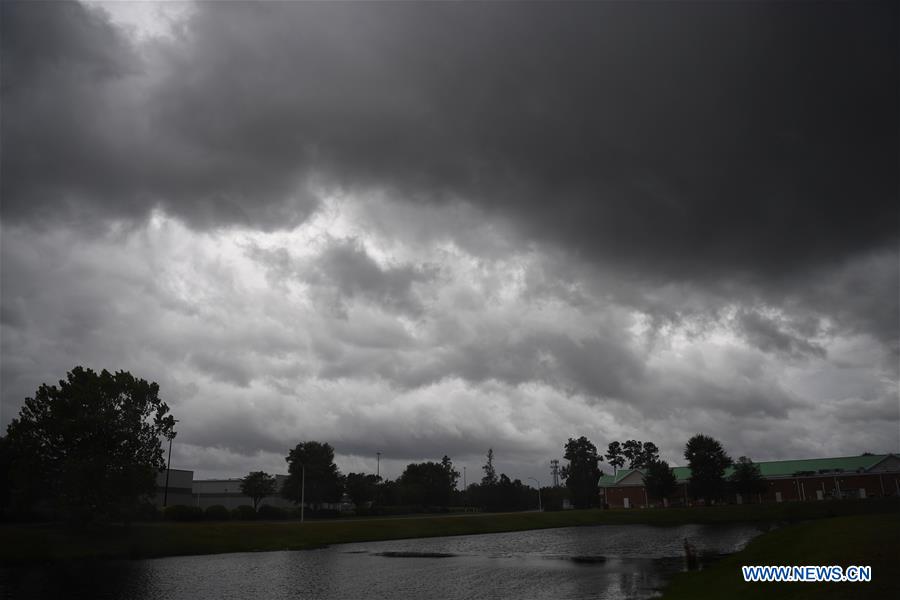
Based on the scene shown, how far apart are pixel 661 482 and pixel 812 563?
126625mm

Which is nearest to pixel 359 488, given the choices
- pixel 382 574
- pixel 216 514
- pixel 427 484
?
pixel 427 484

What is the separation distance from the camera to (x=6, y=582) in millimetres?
43000

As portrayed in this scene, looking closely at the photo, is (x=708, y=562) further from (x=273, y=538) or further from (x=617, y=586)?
(x=273, y=538)

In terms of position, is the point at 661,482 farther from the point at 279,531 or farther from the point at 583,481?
the point at 279,531

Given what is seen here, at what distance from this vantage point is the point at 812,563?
32094 mm

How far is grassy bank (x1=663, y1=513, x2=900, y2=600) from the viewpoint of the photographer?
896 inches

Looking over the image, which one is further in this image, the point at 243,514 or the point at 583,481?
the point at 583,481

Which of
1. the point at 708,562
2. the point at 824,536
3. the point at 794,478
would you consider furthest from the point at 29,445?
the point at 794,478

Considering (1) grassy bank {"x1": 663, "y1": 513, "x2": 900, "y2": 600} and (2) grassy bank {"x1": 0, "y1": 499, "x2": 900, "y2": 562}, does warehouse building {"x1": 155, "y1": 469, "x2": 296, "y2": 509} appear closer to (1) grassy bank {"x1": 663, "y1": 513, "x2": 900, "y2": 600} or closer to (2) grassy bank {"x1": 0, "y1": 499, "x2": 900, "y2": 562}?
(2) grassy bank {"x1": 0, "y1": 499, "x2": 900, "y2": 562}

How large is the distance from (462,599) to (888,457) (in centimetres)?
16066

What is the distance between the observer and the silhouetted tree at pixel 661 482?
151m

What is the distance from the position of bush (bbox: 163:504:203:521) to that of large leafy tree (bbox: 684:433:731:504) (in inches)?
4161

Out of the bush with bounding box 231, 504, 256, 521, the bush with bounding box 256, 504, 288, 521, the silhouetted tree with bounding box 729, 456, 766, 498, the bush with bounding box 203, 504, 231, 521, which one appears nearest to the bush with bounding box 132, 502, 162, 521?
the bush with bounding box 203, 504, 231, 521

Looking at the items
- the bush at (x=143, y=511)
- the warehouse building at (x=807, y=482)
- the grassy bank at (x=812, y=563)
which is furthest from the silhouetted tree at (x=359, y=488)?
the grassy bank at (x=812, y=563)
